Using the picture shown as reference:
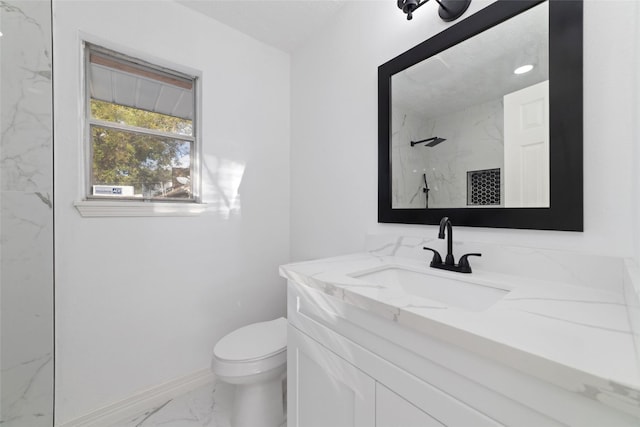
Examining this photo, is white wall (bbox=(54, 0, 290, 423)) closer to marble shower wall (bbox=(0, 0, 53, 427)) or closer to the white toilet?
marble shower wall (bbox=(0, 0, 53, 427))

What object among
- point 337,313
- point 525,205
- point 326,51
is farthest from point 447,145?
point 326,51

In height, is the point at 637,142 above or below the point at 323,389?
above

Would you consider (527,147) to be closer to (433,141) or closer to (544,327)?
(433,141)

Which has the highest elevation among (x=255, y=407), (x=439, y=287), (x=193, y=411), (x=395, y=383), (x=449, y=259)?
(x=449, y=259)

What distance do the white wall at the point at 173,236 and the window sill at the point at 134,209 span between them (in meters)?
0.04

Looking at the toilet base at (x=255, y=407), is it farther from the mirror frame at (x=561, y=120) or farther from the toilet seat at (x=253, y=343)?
the mirror frame at (x=561, y=120)

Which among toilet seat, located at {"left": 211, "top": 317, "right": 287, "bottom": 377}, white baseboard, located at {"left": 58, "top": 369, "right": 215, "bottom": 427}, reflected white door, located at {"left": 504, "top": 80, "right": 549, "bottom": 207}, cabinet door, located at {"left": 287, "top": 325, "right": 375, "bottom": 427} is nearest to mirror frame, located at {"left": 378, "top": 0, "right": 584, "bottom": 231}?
reflected white door, located at {"left": 504, "top": 80, "right": 549, "bottom": 207}

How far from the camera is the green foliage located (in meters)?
1.44

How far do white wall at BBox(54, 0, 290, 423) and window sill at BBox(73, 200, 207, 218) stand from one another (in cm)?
4

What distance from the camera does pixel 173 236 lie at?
1.60 meters

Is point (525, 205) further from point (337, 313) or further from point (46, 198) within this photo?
point (46, 198)

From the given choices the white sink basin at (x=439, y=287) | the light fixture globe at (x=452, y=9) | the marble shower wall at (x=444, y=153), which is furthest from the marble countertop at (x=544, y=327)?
the light fixture globe at (x=452, y=9)

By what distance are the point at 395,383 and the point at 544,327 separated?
0.37 m

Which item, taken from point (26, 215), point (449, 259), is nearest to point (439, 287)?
point (449, 259)
